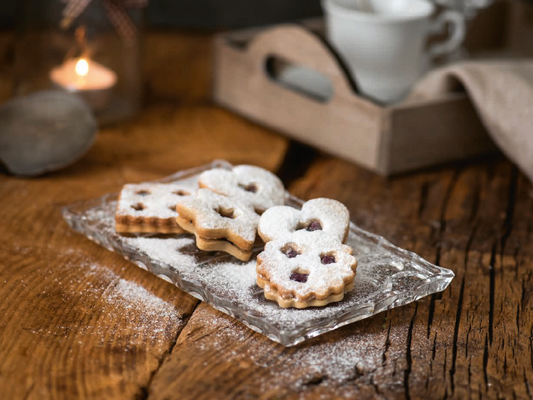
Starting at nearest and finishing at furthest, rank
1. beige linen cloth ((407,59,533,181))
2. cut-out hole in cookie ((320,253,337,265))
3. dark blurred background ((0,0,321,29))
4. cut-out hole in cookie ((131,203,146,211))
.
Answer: cut-out hole in cookie ((320,253,337,265))
cut-out hole in cookie ((131,203,146,211))
beige linen cloth ((407,59,533,181))
dark blurred background ((0,0,321,29))

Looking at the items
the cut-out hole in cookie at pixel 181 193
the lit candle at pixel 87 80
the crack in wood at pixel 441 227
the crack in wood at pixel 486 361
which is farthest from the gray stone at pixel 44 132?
the crack in wood at pixel 486 361

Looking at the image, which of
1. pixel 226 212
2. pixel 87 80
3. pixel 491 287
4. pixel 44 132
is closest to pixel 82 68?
pixel 87 80

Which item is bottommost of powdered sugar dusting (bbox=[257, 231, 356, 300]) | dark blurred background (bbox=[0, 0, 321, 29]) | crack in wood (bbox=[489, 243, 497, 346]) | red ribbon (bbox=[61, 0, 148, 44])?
dark blurred background (bbox=[0, 0, 321, 29])

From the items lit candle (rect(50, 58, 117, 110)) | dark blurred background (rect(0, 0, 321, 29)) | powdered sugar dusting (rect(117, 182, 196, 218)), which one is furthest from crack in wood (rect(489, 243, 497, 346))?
dark blurred background (rect(0, 0, 321, 29))

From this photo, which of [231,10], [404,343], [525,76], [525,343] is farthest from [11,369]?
[231,10]

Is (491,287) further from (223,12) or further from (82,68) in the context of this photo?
(223,12)

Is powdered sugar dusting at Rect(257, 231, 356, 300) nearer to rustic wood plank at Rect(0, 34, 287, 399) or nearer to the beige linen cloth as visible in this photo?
rustic wood plank at Rect(0, 34, 287, 399)

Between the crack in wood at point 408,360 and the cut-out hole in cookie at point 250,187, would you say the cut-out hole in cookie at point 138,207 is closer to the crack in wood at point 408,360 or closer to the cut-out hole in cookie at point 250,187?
the cut-out hole in cookie at point 250,187
